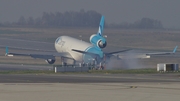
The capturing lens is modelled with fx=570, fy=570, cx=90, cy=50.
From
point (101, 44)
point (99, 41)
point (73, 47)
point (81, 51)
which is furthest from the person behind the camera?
point (73, 47)

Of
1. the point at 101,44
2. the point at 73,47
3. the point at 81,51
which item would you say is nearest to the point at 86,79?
the point at 101,44

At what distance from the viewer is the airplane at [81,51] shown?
8769 cm

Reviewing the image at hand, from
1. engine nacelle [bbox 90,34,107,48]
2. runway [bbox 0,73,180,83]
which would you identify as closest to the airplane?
engine nacelle [bbox 90,34,107,48]

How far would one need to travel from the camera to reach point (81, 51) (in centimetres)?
8950

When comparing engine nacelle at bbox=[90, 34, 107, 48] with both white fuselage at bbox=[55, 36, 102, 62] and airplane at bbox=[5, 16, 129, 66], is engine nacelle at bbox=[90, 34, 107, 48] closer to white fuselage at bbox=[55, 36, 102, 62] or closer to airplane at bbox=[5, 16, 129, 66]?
airplane at bbox=[5, 16, 129, 66]

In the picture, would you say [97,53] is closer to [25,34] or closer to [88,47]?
[88,47]

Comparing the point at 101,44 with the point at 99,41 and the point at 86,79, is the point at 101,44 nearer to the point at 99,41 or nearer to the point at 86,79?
the point at 99,41

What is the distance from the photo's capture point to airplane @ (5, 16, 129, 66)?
288ft

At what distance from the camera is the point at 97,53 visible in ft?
288

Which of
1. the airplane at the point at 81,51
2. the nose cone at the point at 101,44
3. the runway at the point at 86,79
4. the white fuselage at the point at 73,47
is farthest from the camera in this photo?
the white fuselage at the point at 73,47

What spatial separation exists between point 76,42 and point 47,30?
7617cm

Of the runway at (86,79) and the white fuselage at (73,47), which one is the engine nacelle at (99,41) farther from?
the runway at (86,79)

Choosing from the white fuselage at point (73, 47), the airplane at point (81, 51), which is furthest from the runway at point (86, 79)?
the white fuselage at point (73, 47)
